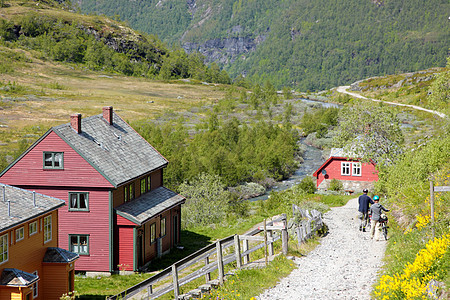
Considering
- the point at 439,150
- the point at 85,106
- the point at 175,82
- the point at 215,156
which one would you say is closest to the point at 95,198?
the point at 439,150

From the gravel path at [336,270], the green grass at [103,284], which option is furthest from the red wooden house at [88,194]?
the gravel path at [336,270]

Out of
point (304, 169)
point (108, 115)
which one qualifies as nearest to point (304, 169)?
point (304, 169)

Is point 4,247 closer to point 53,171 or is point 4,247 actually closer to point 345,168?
point 53,171

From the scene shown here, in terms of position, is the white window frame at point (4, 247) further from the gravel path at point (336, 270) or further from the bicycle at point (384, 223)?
the bicycle at point (384, 223)

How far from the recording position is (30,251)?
25.0 meters

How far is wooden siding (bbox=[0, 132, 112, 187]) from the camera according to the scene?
1250 inches

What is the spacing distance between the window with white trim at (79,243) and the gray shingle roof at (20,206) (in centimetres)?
556

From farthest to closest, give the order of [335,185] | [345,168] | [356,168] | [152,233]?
1. [345,168]
2. [356,168]
3. [335,185]
4. [152,233]

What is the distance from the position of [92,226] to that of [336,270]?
53.2 ft

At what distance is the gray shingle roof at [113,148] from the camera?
105 ft

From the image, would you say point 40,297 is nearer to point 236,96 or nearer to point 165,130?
point 165,130

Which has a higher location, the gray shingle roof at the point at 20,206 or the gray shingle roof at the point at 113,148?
the gray shingle roof at the point at 113,148

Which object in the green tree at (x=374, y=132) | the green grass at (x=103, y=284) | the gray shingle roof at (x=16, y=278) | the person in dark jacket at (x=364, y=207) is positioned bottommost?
the green grass at (x=103, y=284)

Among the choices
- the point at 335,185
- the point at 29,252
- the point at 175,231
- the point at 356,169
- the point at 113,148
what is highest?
the point at 113,148
